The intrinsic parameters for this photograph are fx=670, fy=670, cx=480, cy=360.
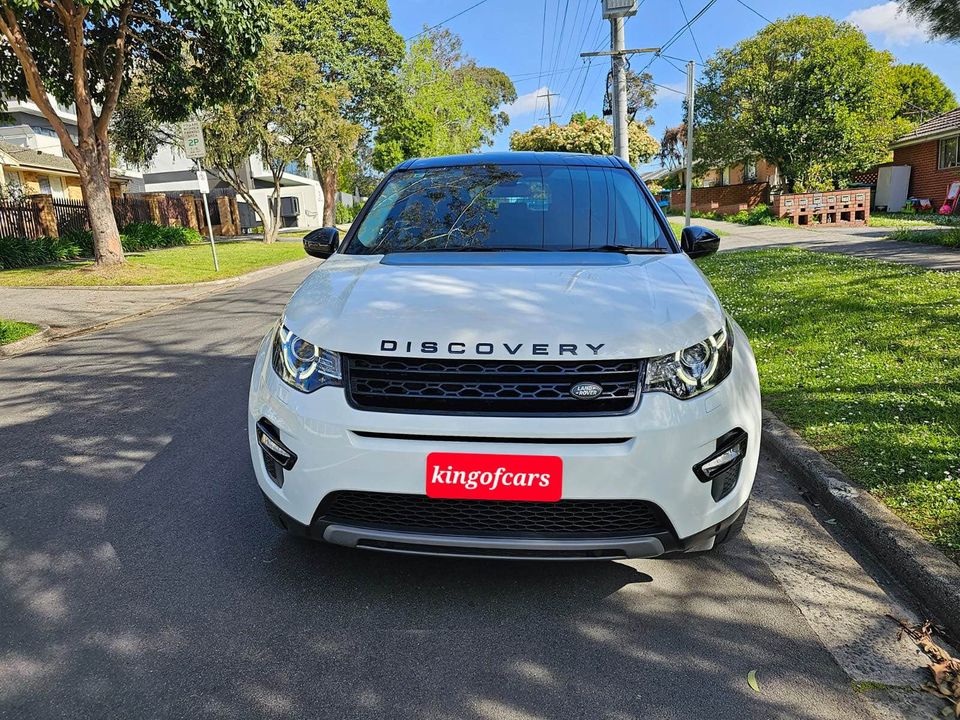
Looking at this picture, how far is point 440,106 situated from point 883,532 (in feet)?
169

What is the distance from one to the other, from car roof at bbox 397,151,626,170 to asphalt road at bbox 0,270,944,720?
2114mm

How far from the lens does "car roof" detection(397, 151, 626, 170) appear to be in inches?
159

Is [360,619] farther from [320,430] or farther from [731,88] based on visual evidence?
[731,88]

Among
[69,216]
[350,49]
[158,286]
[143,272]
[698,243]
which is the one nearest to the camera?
[698,243]

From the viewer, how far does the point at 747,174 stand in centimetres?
4094

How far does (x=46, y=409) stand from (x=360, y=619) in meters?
4.03

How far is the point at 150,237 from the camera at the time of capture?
23438 mm

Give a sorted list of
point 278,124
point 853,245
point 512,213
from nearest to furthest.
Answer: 1. point 512,213
2. point 853,245
3. point 278,124

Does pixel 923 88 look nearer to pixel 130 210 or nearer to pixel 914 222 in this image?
pixel 914 222

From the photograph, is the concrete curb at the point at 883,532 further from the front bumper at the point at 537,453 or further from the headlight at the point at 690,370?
the headlight at the point at 690,370

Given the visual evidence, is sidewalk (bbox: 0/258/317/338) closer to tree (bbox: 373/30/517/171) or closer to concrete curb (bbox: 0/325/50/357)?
concrete curb (bbox: 0/325/50/357)

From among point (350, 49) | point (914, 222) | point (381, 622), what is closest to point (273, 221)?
point (350, 49)

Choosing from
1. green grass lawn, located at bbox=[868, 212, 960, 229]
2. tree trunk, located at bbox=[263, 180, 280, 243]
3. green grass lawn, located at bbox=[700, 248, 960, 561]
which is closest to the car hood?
green grass lawn, located at bbox=[700, 248, 960, 561]

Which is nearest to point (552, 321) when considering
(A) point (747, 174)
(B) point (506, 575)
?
(B) point (506, 575)
